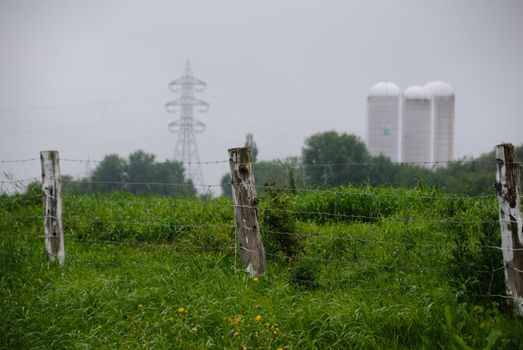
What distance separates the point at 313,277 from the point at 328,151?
63344 millimetres

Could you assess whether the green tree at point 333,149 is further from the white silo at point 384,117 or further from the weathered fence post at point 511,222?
the weathered fence post at point 511,222

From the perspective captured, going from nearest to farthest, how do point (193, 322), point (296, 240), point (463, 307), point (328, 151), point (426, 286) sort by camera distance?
point (463, 307), point (193, 322), point (426, 286), point (296, 240), point (328, 151)

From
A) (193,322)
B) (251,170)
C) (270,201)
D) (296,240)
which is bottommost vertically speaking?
(193,322)

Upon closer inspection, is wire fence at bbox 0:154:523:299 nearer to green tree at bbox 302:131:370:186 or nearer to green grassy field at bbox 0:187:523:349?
green grassy field at bbox 0:187:523:349

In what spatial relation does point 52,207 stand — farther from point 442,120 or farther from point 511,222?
point 442,120

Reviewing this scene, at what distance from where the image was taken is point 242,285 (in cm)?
702

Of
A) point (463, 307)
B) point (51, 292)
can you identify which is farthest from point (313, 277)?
point (51, 292)

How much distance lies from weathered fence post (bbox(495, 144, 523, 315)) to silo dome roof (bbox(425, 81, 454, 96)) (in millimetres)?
60529

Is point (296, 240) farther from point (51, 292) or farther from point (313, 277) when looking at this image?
point (51, 292)

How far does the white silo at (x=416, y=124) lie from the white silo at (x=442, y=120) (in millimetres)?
673

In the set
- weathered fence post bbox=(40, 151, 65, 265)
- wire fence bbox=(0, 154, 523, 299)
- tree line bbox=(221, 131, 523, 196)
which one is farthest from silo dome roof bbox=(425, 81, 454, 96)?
weathered fence post bbox=(40, 151, 65, 265)

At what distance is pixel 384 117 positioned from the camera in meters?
63.1

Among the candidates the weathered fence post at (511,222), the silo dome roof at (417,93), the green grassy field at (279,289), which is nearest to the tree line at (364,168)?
the silo dome roof at (417,93)

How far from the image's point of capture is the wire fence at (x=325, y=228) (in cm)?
738
